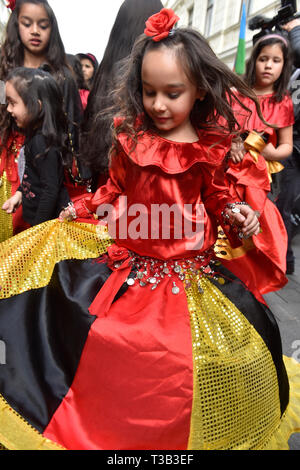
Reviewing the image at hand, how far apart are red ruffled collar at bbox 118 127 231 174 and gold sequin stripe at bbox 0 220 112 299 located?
1.57 feet

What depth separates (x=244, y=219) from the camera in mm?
1244

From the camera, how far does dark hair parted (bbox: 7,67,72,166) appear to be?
182 cm

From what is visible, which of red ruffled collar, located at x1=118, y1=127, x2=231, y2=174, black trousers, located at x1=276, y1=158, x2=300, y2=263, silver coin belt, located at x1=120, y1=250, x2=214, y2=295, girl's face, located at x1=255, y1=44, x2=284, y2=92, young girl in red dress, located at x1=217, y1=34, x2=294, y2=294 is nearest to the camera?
red ruffled collar, located at x1=118, y1=127, x2=231, y2=174

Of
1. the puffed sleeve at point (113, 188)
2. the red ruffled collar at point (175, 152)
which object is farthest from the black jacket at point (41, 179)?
the red ruffled collar at point (175, 152)

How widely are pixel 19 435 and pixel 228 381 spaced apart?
70 centimetres

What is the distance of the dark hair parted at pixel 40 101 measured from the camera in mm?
1824

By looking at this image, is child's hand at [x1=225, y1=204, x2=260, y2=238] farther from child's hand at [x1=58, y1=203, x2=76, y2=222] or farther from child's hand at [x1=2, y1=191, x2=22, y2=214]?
child's hand at [x1=2, y1=191, x2=22, y2=214]

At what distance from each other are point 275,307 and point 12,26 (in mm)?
2825

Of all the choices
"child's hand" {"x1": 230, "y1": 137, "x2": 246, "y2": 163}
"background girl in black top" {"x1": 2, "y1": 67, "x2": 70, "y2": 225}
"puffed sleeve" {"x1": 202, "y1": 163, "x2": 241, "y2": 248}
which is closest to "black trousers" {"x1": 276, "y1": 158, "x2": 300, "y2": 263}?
"child's hand" {"x1": 230, "y1": 137, "x2": 246, "y2": 163}

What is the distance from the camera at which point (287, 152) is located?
222 centimetres

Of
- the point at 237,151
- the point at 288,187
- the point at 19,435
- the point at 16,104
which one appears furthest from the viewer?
the point at 288,187

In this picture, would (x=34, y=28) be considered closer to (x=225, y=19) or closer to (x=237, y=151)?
(x=237, y=151)

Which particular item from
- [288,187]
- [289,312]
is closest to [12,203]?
[289,312]

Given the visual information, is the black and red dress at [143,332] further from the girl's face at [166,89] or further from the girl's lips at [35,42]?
the girl's lips at [35,42]
